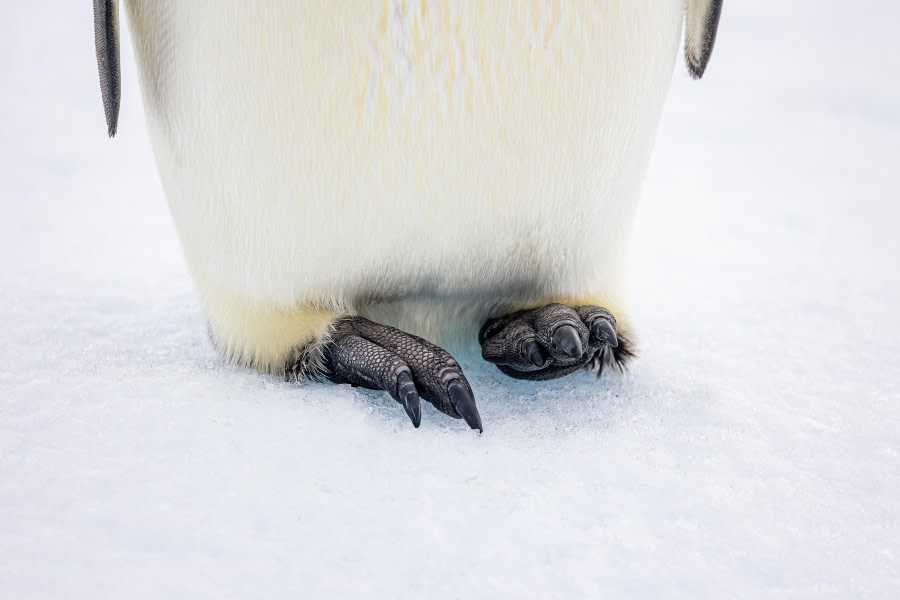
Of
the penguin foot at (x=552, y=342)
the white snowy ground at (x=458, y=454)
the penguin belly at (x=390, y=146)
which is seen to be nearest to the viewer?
the white snowy ground at (x=458, y=454)

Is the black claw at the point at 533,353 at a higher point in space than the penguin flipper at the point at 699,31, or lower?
lower

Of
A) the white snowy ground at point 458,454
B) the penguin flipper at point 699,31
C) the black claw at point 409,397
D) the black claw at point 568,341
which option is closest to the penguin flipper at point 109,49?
the white snowy ground at point 458,454

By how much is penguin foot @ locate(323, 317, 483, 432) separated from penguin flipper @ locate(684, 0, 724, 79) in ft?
1.58

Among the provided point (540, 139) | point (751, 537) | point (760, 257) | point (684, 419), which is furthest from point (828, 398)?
point (760, 257)

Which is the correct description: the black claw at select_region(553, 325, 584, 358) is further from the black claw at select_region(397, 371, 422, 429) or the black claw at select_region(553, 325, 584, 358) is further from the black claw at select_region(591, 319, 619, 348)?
the black claw at select_region(397, 371, 422, 429)

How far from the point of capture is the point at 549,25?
2.77ft

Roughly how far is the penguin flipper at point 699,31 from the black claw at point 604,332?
330 millimetres

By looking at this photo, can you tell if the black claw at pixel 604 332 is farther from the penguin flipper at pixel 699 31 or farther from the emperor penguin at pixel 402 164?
the penguin flipper at pixel 699 31

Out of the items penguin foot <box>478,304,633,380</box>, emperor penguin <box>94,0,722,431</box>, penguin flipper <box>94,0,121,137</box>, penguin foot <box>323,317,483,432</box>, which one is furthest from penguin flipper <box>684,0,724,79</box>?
penguin flipper <box>94,0,121,137</box>

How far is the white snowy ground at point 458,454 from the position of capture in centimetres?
66

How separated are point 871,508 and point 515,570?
1.18ft

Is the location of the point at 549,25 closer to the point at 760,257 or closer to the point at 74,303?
the point at 74,303

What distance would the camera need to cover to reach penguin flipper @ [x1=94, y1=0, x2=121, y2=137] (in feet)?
3.01

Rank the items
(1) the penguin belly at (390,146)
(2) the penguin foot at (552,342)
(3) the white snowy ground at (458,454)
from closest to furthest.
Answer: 1. (3) the white snowy ground at (458,454)
2. (1) the penguin belly at (390,146)
3. (2) the penguin foot at (552,342)
